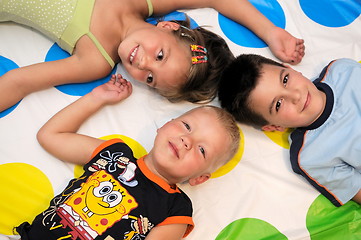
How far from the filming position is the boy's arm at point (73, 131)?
1081 mm

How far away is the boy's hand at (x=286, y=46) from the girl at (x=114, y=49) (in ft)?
0.65

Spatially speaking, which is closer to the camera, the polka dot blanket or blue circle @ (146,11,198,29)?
the polka dot blanket

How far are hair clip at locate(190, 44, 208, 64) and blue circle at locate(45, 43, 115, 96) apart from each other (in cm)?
31

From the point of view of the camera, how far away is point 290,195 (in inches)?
46.0

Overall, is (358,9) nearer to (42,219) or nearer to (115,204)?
(115,204)

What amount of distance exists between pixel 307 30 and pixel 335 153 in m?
0.56

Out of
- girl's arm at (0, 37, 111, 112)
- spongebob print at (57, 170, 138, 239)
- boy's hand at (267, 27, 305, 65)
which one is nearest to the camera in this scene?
spongebob print at (57, 170, 138, 239)

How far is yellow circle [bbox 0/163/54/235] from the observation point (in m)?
1.03

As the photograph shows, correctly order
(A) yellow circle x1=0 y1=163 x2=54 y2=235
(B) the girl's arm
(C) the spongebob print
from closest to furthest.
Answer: (C) the spongebob print < (A) yellow circle x1=0 y1=163 x2=54 y2=235 < (B) the girl's arm

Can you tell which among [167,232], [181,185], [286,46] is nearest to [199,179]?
[181,185]

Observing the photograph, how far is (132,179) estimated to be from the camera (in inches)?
40.0

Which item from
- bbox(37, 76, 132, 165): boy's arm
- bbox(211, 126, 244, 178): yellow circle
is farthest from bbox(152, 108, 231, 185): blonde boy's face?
bbox(37, 76, 132, 165): boy's arm

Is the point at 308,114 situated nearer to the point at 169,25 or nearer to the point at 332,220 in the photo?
the point at 332,220

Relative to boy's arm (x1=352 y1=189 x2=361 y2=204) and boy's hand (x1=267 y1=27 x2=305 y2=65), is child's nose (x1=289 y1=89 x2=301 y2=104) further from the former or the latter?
boy's arm (x1=352 y1=189 x2=361 y2=204)
